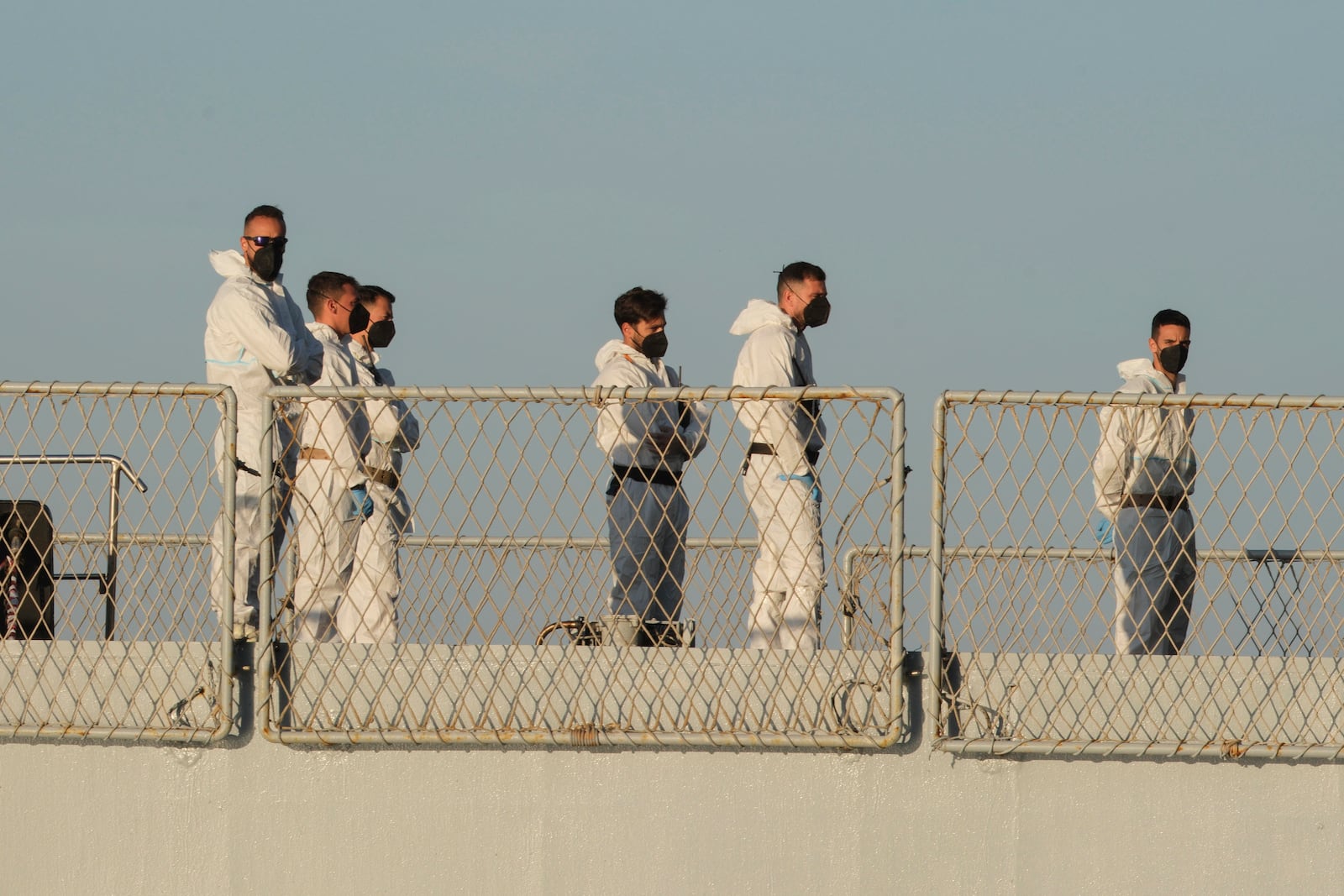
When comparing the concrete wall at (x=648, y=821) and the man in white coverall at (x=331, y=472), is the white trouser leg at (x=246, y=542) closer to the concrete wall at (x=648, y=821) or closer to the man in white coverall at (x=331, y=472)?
the man in white coverall at (x=331, y=472)

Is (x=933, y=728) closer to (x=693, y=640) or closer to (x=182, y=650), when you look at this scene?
(x=693, y=640)

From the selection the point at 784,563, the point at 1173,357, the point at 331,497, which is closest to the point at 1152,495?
the point at 1173,357

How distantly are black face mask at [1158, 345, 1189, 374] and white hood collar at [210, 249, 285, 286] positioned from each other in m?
3.94

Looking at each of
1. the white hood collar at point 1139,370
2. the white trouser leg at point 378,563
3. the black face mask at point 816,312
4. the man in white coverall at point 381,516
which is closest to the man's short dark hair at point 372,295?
the man in white coverall at point 381,516

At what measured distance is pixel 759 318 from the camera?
7.96 metres

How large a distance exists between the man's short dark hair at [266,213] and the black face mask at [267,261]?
0.46ft

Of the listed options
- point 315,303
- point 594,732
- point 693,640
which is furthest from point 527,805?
point 315,303

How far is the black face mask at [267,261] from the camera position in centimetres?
762

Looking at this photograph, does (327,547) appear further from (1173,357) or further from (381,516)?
(1173,357)

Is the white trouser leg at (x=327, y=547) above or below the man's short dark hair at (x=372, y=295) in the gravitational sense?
below

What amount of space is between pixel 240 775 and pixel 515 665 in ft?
3.43

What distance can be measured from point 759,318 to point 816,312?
0.86ft

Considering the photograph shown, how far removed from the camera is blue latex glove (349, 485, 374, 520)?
7.57 meters

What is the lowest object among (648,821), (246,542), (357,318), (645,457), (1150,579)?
(648,821)
